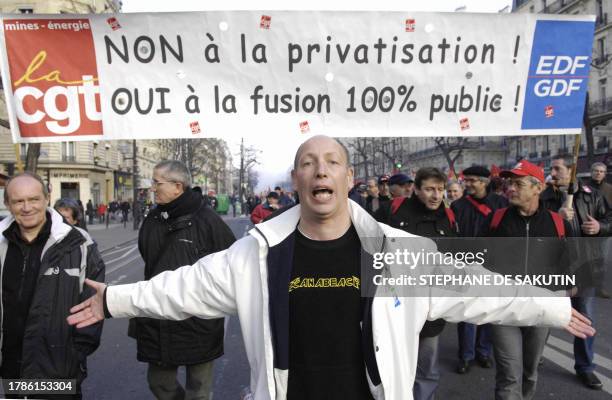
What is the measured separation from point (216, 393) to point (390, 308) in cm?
314

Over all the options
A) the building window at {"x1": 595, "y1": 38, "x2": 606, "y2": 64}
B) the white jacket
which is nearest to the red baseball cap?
the white jacket

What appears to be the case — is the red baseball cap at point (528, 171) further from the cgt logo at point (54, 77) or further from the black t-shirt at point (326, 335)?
the cgt logo at point (54, 77)

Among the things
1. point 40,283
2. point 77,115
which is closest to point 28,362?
point 40,283

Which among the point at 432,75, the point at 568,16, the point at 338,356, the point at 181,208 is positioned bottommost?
the point at 338,356

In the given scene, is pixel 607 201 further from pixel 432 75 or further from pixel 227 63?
pixel 227 63

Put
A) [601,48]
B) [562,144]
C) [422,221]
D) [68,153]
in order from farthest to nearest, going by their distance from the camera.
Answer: [68,153]
[562,144]
[601,48]
[422,221]

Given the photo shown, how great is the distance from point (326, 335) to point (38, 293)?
1773 millimetres

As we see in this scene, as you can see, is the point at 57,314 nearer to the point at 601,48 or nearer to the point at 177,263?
the point at 177,263

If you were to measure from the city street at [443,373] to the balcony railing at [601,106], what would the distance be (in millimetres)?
38948

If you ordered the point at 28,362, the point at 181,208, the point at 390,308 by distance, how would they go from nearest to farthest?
the point at 390,308, the point at 28,362, the point at 181,208

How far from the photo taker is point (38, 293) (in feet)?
9.00

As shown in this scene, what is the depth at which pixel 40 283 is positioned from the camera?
275cm

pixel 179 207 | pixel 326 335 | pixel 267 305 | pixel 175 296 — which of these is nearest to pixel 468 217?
pixel 179 207

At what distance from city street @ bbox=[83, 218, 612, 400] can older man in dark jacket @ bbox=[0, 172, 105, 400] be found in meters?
1.91
